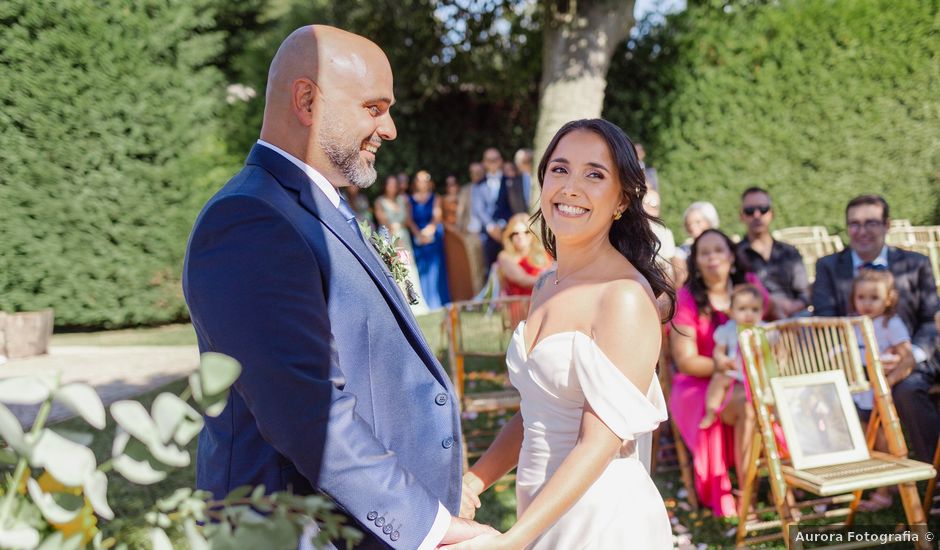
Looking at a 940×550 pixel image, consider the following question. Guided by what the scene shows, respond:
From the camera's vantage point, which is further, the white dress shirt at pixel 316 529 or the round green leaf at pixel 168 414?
the white dress shirt at pixel 316 529

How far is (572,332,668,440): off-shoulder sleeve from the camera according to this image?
2008mm

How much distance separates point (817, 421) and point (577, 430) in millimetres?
2534

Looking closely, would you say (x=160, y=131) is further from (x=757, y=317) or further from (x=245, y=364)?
(x=245, y=364)

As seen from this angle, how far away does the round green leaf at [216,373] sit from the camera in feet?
2.69

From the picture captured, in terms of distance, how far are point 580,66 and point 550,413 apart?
29.0 ft

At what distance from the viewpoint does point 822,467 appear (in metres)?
4.04

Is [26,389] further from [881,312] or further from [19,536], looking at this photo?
[881,312]

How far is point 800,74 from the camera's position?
12438mm

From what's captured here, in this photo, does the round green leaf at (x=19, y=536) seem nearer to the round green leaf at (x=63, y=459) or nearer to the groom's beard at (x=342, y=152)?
the round green leaf at (x=63, y=459)

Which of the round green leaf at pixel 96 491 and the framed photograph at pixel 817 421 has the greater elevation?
the round green leaf at pixel 96 491

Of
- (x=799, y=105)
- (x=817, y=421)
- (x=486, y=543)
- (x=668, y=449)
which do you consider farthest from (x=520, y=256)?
(x=799, y=105)

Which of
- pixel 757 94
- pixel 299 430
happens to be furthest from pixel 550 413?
pixel 757 94

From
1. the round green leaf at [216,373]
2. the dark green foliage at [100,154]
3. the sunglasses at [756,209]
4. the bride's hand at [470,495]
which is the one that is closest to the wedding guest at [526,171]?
the dark green foliage at [100,154]

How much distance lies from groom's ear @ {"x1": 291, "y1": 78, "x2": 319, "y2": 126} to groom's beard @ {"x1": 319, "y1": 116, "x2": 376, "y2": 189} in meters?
0.04
